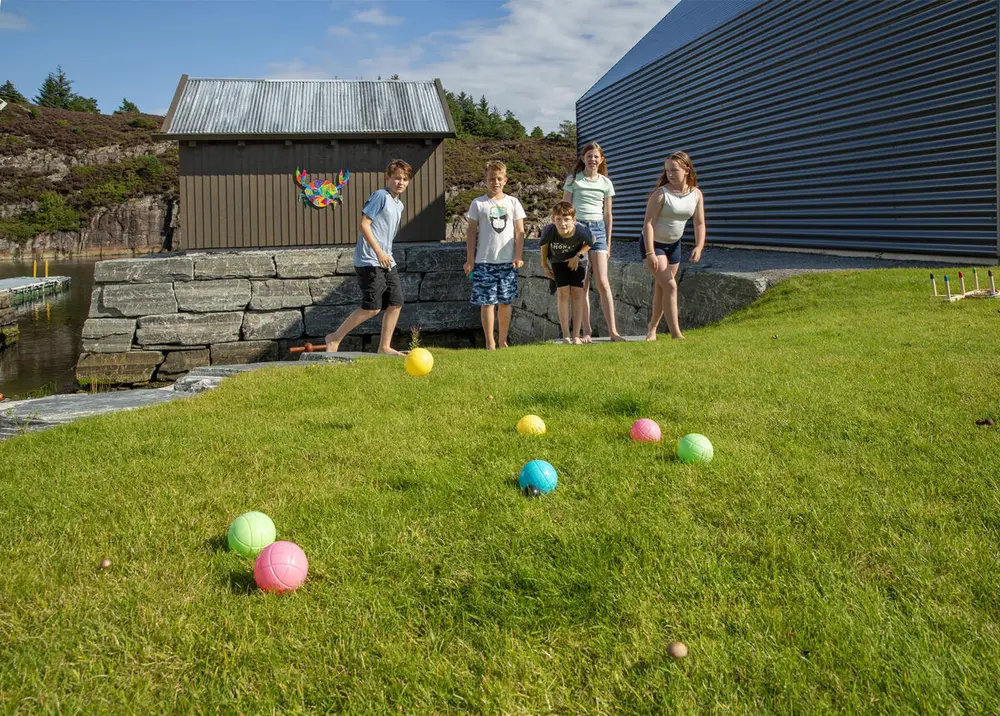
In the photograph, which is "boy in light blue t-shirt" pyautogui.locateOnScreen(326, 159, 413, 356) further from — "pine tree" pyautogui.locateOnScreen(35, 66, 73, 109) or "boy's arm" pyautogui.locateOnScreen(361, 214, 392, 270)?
"pine tree" pyautogui.locateOnScreen(35, 66, 73, 109)

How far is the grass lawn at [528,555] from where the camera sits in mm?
1961

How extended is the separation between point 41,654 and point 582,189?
6875mm

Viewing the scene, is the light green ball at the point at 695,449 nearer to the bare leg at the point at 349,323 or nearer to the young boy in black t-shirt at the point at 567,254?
the young boy in black t-shirt at the point at 567,254

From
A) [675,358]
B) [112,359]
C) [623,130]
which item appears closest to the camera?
[675,358]

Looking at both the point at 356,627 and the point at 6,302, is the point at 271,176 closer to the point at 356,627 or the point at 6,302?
the point at 6,302

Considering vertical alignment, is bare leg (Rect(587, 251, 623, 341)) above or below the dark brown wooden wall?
below

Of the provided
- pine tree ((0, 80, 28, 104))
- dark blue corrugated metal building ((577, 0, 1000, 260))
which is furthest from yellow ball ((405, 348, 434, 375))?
pine tree ((0, 80, 28, 104))

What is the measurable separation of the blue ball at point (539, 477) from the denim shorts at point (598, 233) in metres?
5.28

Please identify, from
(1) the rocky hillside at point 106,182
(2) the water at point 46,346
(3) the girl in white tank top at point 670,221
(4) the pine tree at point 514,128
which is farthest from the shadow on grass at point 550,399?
(4) the pine tree at point 514,128

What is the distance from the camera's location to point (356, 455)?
12.3 ft

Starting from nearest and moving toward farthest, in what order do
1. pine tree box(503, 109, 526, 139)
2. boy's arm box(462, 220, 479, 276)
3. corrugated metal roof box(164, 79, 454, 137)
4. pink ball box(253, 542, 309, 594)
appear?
1. pink ball box(253, 542, 309, 594)
2. boy's arm box(462, 220, 479, 276)
3. corrugated metal roof box(164, 79, 454, 137)
4. pine tree box(503, 109, 526, 139)

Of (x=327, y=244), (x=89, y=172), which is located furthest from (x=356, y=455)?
(x=89, y=172)

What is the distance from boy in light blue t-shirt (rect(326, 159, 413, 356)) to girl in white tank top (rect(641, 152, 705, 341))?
2.44m

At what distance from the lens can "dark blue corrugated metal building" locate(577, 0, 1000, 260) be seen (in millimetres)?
9855
